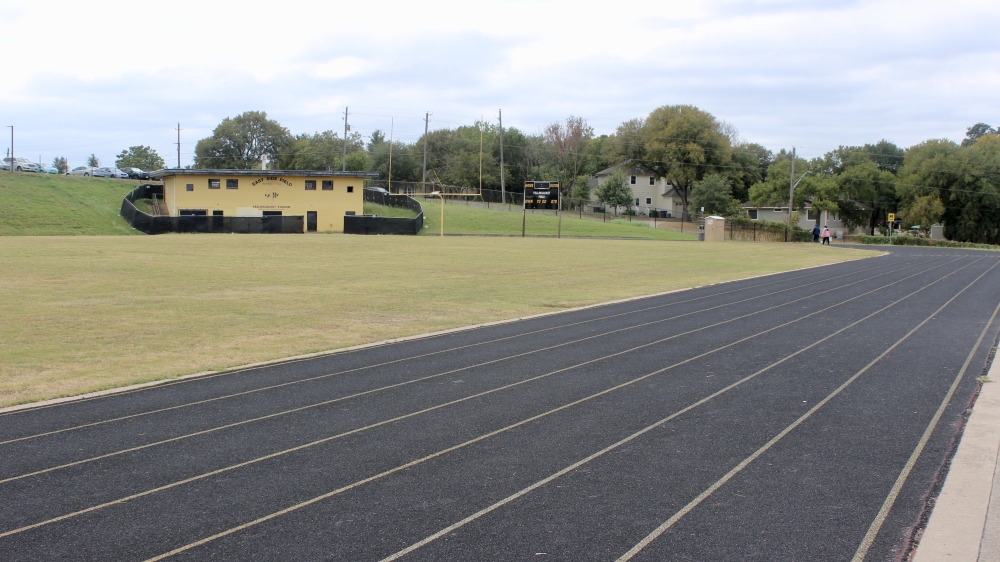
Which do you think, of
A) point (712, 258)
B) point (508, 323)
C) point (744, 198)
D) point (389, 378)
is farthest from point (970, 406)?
point (744, 198)

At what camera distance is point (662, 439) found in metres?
6.82

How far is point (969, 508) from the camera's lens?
17.3ft

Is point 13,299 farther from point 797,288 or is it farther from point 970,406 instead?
point 797,288

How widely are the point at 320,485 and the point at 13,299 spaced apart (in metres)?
13.4

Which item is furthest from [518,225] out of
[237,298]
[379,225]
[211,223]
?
[237,298]

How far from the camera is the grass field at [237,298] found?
407 inches

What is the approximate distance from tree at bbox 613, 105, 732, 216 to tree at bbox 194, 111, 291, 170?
54114mm

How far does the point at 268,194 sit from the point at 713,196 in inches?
1916

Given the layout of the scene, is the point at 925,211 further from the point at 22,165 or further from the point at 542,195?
the point at 22,165

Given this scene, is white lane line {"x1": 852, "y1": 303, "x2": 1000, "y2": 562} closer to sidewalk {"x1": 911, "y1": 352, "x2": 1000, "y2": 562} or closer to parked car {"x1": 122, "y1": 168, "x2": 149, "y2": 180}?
sidewalk {"x1": 911, "y1": 352, "x2": 1000, "y2": 562}

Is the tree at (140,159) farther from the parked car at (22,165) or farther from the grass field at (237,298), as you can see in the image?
the grass field at (237,298)

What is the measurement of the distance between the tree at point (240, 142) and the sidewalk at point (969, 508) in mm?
116134

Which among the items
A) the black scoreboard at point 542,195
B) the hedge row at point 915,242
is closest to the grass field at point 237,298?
the black scoreboard at point 542,195

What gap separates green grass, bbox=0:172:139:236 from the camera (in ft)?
167
